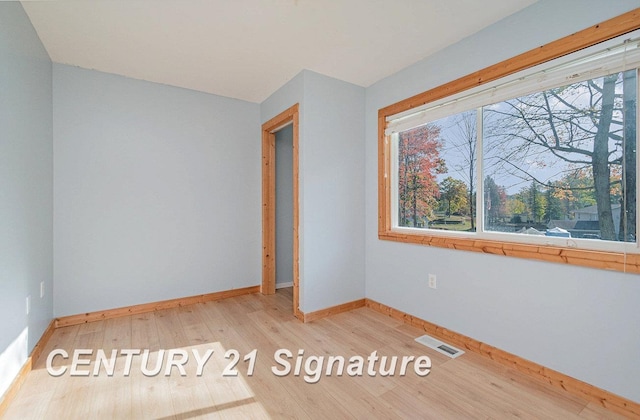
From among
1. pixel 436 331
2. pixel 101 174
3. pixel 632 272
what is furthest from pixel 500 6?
pixel 101 174

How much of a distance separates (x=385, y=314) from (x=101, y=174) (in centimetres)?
315

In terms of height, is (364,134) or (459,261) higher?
(364,134)

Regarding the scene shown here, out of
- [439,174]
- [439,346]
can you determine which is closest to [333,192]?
[439,174]

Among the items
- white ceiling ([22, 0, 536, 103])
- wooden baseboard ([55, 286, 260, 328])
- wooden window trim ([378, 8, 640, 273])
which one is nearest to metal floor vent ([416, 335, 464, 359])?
wooden window trim ([378, 8, 640, 273])

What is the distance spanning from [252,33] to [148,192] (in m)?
1.93

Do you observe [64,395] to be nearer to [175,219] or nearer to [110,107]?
[175,219]

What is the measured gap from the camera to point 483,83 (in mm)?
2131

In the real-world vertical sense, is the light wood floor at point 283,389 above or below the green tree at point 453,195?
below

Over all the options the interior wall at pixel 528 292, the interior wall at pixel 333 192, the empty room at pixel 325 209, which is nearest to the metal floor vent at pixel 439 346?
the empty room at pixel 325 209

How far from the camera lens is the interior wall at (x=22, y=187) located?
164 centimetres

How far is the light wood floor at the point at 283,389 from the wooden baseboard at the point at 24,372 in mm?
35

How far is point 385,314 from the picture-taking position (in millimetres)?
2908

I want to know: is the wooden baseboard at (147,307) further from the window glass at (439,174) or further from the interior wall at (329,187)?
the window glass at (439,174)

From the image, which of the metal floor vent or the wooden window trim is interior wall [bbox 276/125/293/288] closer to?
the wooden window trim
